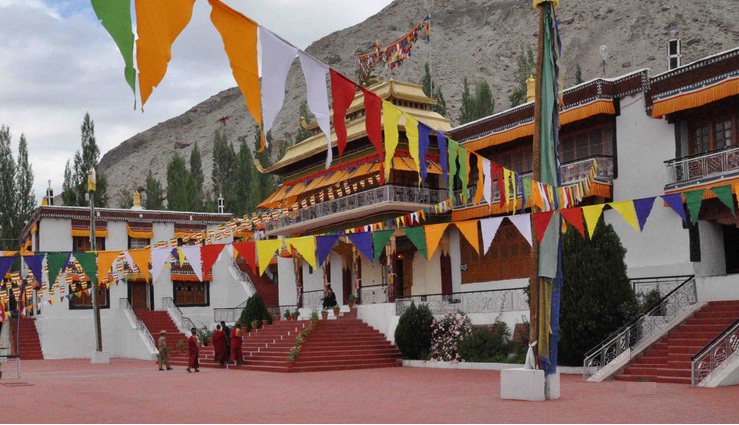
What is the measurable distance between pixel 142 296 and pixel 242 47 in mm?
36877

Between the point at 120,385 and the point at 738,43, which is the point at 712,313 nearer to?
the point at 120,385

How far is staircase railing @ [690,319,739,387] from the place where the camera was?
1694 cm

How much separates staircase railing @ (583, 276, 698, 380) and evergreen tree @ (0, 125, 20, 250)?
43564mm

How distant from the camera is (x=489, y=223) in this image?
18719 mm

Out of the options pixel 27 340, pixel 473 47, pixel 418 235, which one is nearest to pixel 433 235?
pixel 418 235

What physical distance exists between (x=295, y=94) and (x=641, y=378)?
110049 mm

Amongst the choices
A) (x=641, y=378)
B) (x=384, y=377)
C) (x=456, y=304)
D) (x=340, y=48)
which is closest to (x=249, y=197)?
(x=456, y=304)

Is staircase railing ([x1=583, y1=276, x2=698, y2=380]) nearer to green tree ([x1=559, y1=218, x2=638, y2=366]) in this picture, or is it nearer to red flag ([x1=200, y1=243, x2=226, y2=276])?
green tree ([x1=559, y1=218, x2=638, y2=366])

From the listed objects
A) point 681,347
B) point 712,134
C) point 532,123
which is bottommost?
point 681,347

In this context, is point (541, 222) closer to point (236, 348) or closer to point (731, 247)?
point (731, 247)

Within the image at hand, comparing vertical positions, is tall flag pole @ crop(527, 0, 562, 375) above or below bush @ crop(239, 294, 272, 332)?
above

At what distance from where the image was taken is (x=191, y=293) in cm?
4588

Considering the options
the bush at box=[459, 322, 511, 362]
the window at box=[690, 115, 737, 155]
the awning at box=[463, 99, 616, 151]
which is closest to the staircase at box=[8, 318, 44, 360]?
the awning at box=[463, 99, 616, 151]

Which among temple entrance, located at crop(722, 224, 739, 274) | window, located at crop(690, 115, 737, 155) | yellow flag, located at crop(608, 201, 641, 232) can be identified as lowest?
temple entrance, located at crop(722, 224, 739, 274)
